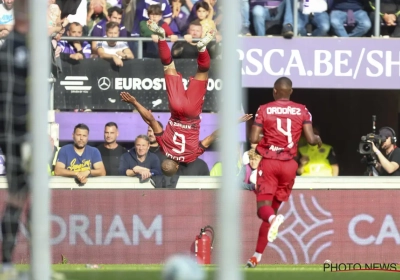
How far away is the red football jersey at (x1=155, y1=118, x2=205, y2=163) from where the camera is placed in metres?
12.3

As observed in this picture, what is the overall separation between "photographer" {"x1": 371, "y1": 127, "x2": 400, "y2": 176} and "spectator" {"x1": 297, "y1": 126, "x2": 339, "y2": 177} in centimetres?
79

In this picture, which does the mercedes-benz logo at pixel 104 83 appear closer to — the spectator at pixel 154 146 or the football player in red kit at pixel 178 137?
the spectator at pixel 154 146

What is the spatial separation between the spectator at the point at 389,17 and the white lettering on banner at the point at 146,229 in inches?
180

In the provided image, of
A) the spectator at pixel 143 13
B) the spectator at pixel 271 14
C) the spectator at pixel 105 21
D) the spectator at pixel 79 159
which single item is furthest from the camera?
the spectator at pixel 271 14

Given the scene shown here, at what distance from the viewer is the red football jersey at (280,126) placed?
1027 cm

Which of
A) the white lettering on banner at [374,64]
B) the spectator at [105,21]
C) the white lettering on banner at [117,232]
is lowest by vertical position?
the white lettering on banner at [117,232]

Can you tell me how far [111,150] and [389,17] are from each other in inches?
181

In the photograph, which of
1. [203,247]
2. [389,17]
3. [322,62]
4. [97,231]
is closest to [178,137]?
[203,247]

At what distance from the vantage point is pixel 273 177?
10367 millimetres

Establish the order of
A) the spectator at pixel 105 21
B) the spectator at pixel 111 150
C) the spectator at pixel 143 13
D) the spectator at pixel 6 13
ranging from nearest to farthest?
1. the spectator at pixel 111 150
2. the spectator at pixel 6 13
3. the spectator at pixel 105 21
4. the spectator at pixel 143 13

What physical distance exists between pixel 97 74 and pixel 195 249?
314cm

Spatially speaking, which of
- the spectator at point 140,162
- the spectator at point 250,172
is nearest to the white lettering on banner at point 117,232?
the spectator at point 140,162

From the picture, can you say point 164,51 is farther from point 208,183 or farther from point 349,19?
point 349,19

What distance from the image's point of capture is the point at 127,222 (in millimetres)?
12398
